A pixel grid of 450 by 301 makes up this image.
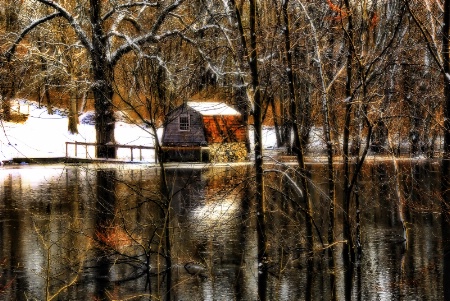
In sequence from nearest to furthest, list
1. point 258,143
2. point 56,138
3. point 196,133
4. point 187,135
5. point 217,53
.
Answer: point 258,143 → point 217,53 → point 196,133 → point 187,135 → point 56,138

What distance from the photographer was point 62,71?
45.0 meters

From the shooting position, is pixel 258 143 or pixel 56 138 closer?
pixel 258 143

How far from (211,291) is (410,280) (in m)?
4.92

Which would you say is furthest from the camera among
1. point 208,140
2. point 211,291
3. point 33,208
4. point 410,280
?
point 208,140

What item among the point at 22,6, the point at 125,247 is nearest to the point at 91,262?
the point at 125,247

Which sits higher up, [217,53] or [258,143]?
[217,53]

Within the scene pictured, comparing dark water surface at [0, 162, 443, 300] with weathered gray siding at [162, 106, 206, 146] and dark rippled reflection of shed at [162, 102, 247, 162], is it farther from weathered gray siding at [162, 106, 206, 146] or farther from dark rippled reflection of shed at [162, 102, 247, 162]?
weathered gray siding at [162, 106, 206, 146]

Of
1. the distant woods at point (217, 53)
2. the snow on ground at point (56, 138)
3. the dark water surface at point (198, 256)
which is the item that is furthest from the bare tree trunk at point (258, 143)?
the snow on ground at point (56, 138)

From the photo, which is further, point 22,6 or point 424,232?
point 22,6

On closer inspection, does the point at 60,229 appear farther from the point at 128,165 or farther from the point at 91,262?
the point at 128,165

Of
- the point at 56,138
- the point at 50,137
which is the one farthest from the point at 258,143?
the point at 50,137

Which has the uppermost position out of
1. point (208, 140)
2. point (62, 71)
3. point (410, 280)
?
point (62, 71)

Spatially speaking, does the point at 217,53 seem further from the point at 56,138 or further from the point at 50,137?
the point at 50,137

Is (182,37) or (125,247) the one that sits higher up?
(182,37)
